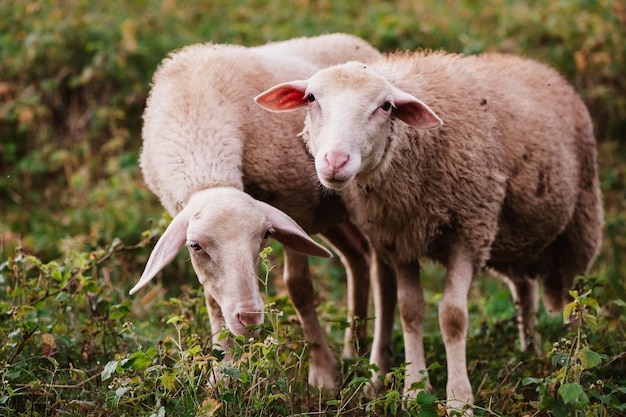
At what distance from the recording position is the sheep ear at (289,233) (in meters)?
4.45

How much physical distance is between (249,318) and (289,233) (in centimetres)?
51

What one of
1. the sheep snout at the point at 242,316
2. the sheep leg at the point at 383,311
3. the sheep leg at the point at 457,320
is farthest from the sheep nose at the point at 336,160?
the sheep leg at the point at 383,311

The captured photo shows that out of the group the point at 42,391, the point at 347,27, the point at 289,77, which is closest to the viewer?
the point at 42,391

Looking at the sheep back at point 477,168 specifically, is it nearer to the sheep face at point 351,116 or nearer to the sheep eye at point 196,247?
the sheep face at point 351,116

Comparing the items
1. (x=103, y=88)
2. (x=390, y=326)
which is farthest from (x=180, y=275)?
(x=103, y=88)

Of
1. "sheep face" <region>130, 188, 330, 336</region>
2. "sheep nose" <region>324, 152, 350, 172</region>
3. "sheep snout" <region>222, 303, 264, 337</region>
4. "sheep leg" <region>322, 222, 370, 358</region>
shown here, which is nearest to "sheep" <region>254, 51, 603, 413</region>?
"sheep nose" <region>324, 152, 350, 172</region>

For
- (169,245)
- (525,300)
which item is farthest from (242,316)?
(525,300)

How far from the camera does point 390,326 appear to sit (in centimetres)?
564

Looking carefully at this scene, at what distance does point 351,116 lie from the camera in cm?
423

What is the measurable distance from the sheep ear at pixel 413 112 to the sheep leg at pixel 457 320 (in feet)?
2.57

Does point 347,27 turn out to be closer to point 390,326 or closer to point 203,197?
point 390,326

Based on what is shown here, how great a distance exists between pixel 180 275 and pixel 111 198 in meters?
1.25

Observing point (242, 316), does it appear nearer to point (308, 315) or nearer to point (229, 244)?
point (229, 244)

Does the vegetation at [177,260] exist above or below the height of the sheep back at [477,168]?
below
